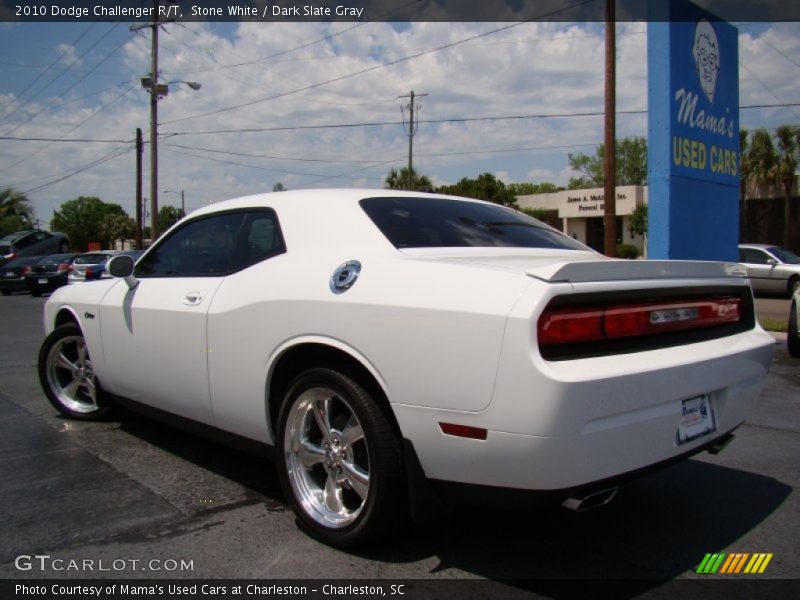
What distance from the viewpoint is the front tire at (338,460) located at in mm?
2629

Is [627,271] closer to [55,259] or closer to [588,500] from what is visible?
[588,500]

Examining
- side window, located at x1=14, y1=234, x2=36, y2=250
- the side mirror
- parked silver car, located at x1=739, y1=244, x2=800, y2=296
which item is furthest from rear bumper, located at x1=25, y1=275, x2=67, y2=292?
parked silver car, located at x1=739, y1=244, x2=800, y2=296

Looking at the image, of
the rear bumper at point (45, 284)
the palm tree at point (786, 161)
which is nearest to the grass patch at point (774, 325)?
the rear bumper at point (45, 284)

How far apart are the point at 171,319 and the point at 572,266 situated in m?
2.25

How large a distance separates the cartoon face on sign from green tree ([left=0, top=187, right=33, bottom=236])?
53.6 metres

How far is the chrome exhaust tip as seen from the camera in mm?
2390

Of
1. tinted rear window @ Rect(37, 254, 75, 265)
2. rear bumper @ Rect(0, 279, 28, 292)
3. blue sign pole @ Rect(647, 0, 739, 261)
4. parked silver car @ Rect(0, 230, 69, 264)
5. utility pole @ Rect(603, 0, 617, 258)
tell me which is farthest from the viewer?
parked silver car @ Rect(0, 230, 69, 264)

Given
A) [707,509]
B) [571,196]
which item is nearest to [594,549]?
[707,509]

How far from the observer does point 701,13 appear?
11.6 meters

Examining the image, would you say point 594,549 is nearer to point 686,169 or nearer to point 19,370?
point 19,370

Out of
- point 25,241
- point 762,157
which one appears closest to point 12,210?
point 25,241

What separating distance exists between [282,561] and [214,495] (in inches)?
34.9

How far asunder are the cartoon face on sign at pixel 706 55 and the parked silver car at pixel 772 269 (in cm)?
763

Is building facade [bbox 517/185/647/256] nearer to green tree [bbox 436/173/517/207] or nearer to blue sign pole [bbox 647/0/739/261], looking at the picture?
green tree [bbox 436/173/517/207]
